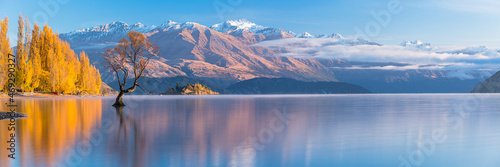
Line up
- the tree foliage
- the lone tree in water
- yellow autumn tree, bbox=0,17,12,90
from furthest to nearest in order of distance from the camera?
1. the tree foliage
2. yellow autumn tree, bbox=0,17,12,90
3. the lone tree in water

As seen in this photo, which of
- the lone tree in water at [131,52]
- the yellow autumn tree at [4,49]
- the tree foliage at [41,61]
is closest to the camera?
the lone tree in water at [131,52]

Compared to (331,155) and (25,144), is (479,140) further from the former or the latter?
(25,144)

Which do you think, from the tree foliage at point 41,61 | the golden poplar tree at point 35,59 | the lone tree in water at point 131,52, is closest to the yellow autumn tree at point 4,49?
the tree foliage at point 41,61

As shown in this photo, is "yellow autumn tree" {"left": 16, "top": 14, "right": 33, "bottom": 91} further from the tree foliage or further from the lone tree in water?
the lone tree in water

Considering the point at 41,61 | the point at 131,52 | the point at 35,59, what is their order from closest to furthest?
the point at 131,52 → the point at 35,59 → the point at 41,61

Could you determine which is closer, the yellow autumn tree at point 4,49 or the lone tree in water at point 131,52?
the lone tree in water at point 131,52

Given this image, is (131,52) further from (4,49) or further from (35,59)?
(35,59)

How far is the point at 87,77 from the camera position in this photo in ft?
499

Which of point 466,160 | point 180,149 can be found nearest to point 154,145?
point 180,149

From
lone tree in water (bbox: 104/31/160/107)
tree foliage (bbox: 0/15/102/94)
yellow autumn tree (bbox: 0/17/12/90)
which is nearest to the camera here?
lone tree in water (bbox: 104/31/160/107)

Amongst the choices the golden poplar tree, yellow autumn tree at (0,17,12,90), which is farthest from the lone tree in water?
the golden poplar tree

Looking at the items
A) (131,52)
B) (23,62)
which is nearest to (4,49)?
(23,62)

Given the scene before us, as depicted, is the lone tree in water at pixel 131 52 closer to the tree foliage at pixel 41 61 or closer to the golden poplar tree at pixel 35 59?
the tree foliage at pixel 41 61

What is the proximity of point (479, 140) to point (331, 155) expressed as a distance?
1117 cm
